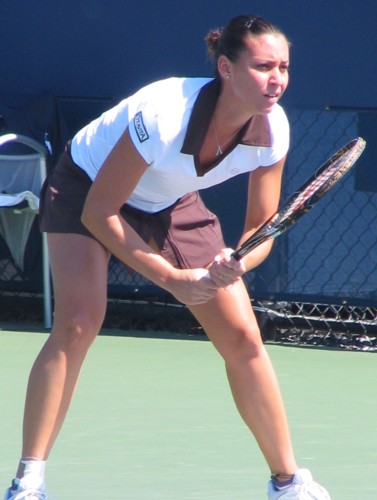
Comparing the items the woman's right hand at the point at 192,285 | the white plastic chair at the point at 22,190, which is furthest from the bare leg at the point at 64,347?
the white plastic chair at the point at 22,190

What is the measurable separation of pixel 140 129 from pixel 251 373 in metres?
0.75

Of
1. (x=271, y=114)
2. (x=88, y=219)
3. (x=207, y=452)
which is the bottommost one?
(x=207, y=452)

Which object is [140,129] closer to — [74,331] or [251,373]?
[74,331]

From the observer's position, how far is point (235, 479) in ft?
12.5

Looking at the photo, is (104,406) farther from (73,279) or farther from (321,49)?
(321,49)

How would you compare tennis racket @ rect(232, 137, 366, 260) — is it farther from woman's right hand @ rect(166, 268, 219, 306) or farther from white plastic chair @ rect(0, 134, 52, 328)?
white plastic chair @ rect(0, 134, 52, 328)

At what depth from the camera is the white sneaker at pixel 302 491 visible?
3.36 m

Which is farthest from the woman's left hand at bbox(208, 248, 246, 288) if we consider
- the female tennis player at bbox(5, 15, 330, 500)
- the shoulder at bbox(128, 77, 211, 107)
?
the shoulder at bbox(128, 77, 211, 107)

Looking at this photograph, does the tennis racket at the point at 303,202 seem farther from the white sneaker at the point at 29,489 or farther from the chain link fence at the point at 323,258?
the chain link fence at the point at 323,258

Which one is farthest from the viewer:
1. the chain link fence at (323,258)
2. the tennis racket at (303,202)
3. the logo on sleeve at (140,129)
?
the chain link fence at (323,258)

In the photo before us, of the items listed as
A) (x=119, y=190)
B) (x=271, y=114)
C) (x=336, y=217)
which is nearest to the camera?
(x=119, y=190)

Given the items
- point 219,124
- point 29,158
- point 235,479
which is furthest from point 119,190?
point 29,158

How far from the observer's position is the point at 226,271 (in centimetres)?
320

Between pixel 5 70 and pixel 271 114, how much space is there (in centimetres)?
363
